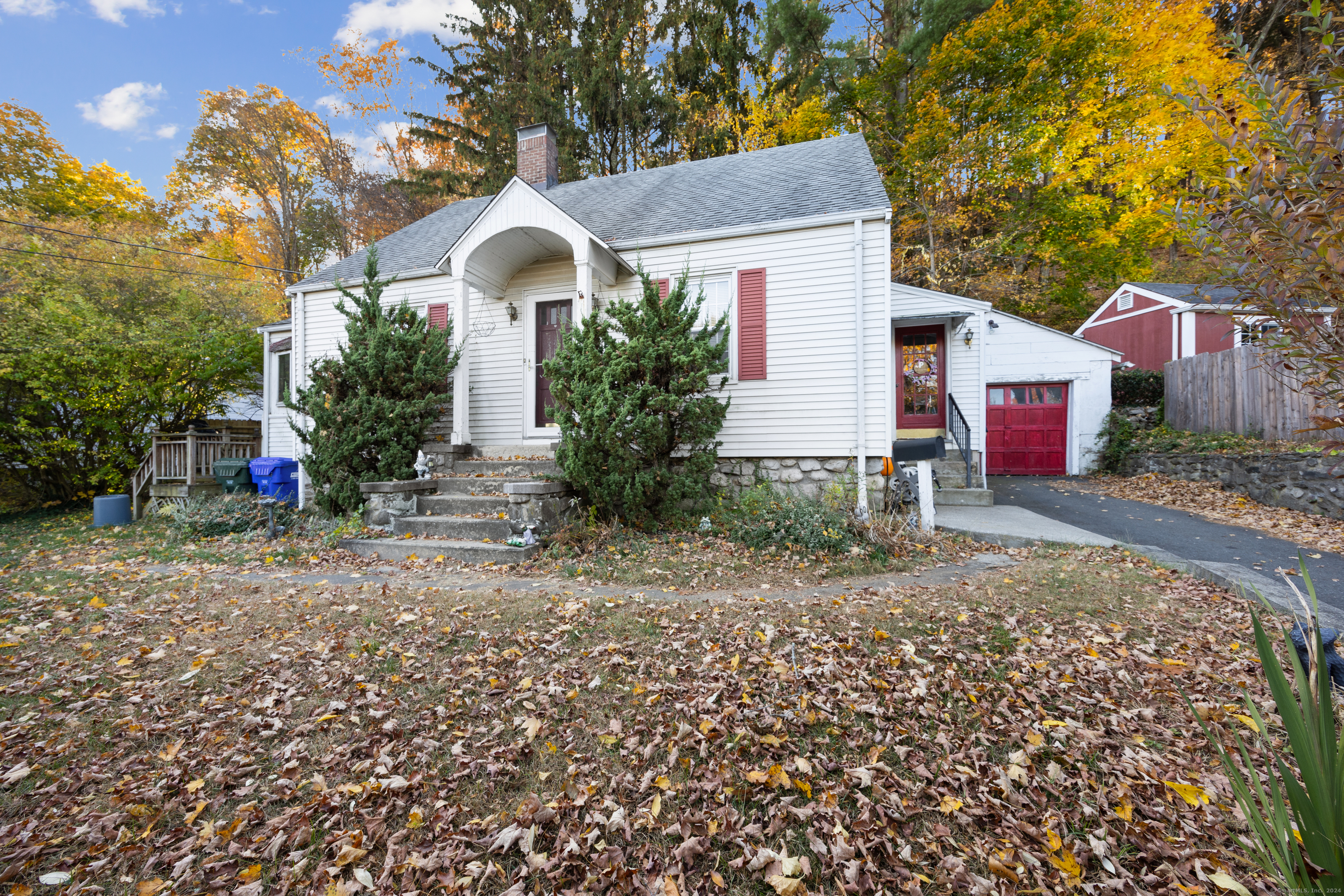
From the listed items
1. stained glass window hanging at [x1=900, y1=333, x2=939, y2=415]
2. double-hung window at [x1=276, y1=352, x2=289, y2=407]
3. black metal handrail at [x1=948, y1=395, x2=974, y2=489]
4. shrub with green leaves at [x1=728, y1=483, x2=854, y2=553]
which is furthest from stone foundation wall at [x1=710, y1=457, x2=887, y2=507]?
double-hung window at [x1=276, y1=352, x2=289, y2=407]

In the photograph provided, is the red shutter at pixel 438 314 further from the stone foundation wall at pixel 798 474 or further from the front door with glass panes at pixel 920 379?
the front door with glass panes at pixel 920 379

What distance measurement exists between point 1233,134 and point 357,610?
5.56m

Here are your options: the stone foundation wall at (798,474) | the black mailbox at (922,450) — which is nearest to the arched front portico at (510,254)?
the stone foundation wall at (798,474)

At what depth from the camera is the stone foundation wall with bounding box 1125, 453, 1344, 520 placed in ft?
24.4

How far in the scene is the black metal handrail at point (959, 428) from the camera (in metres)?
9.74

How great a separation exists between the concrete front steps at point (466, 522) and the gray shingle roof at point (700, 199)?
3.60 m

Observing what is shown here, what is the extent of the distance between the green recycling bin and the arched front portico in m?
5.17

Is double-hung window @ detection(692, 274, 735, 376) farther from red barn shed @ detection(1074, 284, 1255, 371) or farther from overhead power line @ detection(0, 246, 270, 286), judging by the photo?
red barn shed @ detection(1074, 284, 1255, 371)

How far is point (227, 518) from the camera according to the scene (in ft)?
25.4

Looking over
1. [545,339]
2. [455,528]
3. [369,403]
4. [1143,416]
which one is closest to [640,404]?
[455,528]

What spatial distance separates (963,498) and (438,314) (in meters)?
9.49

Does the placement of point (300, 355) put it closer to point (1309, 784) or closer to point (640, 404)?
point (640, 404)

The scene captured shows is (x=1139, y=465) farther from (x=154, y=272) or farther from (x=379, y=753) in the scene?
(x=154, y=272)

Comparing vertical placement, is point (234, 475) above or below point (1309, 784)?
above
